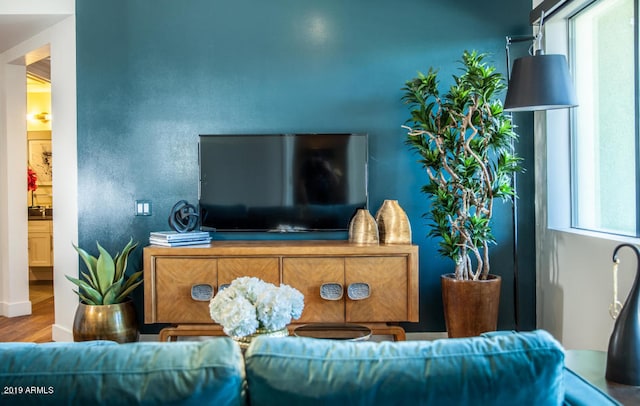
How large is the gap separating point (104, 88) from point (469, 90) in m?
2.55

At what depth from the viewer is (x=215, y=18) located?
13.6 feet

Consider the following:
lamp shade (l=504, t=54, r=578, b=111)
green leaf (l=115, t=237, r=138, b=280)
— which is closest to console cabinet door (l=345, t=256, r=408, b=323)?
lamp shade (l=504, t=54, r=578, b=111)

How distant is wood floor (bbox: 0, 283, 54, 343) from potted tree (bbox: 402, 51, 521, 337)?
303 cm

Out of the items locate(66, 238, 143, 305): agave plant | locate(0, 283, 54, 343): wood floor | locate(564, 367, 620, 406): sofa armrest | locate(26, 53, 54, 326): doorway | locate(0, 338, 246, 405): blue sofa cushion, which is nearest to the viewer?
locate(0, 338, 246, 405): blue sofa cushion

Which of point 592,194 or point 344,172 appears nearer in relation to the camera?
point 592,194

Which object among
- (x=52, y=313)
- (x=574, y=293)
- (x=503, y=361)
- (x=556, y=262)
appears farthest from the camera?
(x=52, y=313)

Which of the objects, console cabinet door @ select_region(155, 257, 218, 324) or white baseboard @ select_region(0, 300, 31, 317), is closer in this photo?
console cabinet door @ select_region(155, 257, 218, 324)

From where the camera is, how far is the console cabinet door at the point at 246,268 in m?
3.68

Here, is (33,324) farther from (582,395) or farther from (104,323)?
(582,395)

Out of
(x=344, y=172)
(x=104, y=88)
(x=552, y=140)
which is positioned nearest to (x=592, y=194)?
(x=552, y=140)

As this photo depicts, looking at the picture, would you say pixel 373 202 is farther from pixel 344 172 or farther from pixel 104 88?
pixel 104 88

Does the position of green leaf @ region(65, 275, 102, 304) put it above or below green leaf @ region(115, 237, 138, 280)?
below

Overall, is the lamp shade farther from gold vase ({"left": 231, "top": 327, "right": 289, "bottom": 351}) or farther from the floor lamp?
gold vase ({"left": 231, "top": 327, "right": 289, "bottom": 351})

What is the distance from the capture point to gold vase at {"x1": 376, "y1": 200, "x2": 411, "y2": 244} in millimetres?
3848
